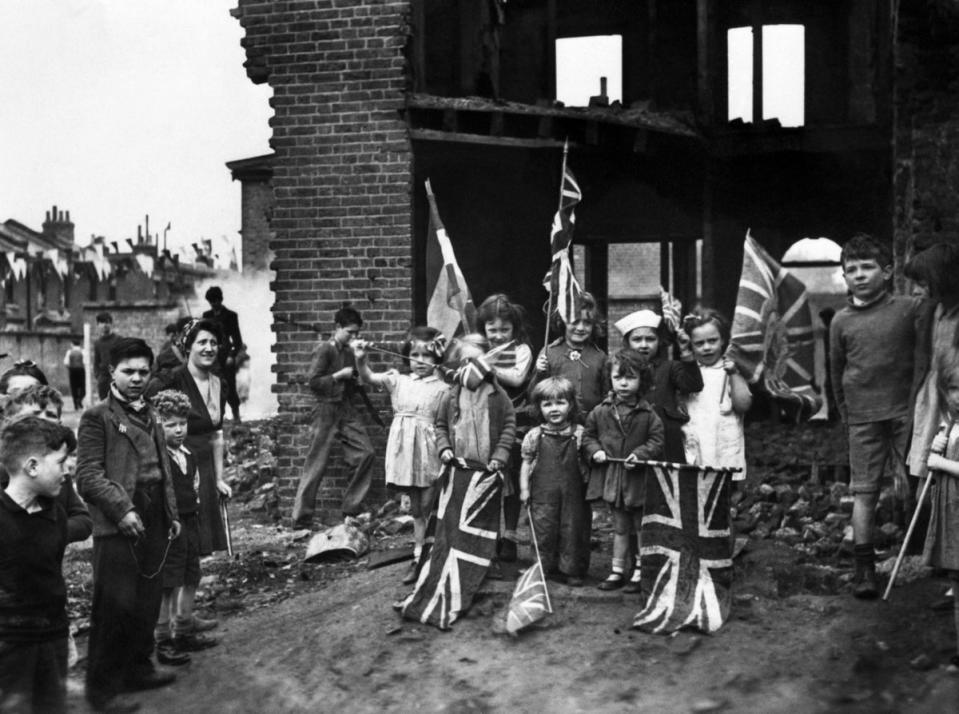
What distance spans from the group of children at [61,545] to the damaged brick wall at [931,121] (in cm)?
588

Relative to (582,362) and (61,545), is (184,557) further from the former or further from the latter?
(582,362)

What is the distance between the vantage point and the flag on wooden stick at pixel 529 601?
19.3 ft

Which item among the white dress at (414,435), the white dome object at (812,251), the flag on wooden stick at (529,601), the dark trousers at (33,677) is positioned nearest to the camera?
the dark trousers at (33,677)

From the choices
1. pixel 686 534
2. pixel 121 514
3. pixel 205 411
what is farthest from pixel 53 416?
pixel 686 534

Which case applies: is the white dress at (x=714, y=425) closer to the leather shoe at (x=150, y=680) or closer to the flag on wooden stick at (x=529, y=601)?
the flag on wooden stick at (x=529, y=601)

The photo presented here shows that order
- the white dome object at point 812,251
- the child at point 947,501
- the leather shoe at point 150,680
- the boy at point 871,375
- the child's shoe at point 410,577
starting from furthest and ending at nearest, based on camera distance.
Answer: the white dome object at point 812,251, the child's shoe at point 410,577, the boy at point 871,375, the leather shoe at point 150,680, the child at point 947,501

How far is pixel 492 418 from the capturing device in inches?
261

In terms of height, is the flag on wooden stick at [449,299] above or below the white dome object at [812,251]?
below

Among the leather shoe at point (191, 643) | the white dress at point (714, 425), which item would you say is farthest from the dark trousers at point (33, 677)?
the white dress at point (714, 425)

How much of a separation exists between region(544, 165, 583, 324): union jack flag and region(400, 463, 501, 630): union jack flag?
1678mm

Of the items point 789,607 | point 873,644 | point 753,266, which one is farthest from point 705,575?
point 753,266

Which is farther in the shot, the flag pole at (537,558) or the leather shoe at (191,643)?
the leather shoe at (191,643)

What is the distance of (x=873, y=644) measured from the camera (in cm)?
552

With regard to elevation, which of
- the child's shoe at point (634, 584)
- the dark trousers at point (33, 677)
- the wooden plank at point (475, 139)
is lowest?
the child's shoe at point (634, 584)
